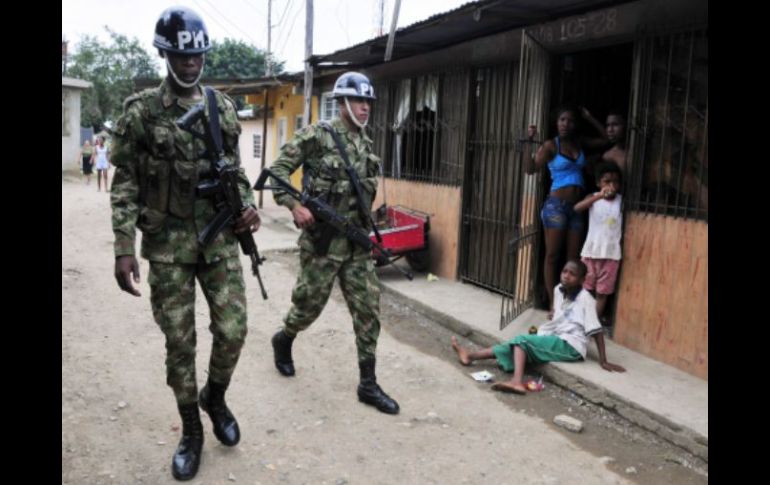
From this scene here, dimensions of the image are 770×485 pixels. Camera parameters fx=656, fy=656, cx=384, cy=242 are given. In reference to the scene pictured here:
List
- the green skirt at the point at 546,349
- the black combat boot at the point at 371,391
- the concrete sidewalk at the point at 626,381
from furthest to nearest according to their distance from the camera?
Answer: the green skirt at the point at 546,349 → the black combat boot at the point at 371,391 → the concrete sidewalk at the point at 626,381

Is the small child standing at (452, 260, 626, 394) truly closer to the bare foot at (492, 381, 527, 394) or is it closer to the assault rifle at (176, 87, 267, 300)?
the bare foot at (492, 381, 527, 394)

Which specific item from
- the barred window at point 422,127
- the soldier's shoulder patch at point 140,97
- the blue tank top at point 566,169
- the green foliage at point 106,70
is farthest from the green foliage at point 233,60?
the soldier's shoulder patch at point 140,97

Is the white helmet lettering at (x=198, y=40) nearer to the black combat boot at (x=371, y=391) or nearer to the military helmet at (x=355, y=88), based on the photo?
the military helmet at (x=355, y=88)

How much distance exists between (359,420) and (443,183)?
4300mm

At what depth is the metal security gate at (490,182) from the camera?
6582mm

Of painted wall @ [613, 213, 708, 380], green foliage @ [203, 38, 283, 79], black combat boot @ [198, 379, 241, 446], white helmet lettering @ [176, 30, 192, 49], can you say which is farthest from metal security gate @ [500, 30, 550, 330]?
green foliage @ [203, 38, 283, 79]

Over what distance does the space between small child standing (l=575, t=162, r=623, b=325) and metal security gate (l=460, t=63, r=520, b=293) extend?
4.27 feet

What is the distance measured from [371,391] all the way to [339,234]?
0.97 meters

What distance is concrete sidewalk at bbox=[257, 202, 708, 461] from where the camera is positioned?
3.75 metres

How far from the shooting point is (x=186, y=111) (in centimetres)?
304

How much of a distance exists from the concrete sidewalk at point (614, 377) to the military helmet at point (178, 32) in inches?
124

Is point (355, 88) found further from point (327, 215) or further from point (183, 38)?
point (183, 38)

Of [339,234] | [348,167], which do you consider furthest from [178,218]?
[348,167]

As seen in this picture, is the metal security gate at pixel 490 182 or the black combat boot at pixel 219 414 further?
the metal security gate at pixel 490 182
